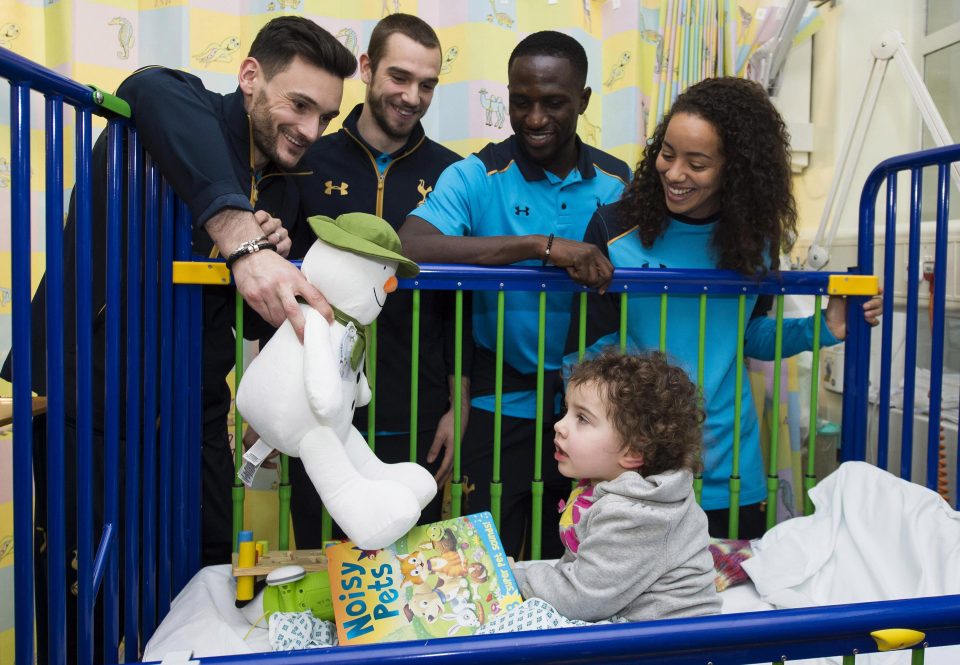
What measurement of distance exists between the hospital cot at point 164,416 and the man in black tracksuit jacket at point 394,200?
0.36 metres

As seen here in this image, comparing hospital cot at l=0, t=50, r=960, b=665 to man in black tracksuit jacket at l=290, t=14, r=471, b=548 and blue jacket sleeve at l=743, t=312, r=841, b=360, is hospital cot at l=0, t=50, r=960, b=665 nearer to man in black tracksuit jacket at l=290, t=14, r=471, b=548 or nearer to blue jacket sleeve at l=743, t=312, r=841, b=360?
blue jacket sleeve at l=743, t=312, r=841, b=360

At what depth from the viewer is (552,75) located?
1738 mm

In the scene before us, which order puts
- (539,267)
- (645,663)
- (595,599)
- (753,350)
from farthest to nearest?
1. (753,350)
2. (539,267)
3. (595,599)
4. (645,663)

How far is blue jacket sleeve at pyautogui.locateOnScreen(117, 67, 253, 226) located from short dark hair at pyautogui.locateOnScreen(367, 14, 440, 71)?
72cm

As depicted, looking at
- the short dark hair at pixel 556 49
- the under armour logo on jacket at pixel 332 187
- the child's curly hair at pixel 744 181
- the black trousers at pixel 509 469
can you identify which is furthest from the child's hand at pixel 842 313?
the under armour logo on jacket at pixel 332 187

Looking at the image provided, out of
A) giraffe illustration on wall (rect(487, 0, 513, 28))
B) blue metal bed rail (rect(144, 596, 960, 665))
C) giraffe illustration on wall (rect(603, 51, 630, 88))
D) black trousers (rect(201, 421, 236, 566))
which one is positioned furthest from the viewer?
giraffe illustration on wall (rect(603, 51, 630, 88))

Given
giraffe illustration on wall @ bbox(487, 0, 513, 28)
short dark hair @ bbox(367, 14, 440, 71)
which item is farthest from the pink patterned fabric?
giraffe illustration on wall @ bbox(487, 0, 513, 28)

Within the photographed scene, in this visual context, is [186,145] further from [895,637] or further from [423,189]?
[895,637]

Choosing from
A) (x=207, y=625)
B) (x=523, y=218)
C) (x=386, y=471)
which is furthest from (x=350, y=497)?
(x=523, y=218)

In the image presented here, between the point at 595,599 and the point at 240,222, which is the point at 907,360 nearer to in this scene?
the point at 595,599

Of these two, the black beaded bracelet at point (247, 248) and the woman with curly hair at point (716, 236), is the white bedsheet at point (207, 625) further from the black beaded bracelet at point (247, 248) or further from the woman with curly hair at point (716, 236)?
the woman with curly hair at point (716, 236)

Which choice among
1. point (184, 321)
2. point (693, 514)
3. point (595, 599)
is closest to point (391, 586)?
point (595, 599)

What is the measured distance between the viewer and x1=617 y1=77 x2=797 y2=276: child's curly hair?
5.16 feet

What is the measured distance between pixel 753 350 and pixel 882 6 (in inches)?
61.9
